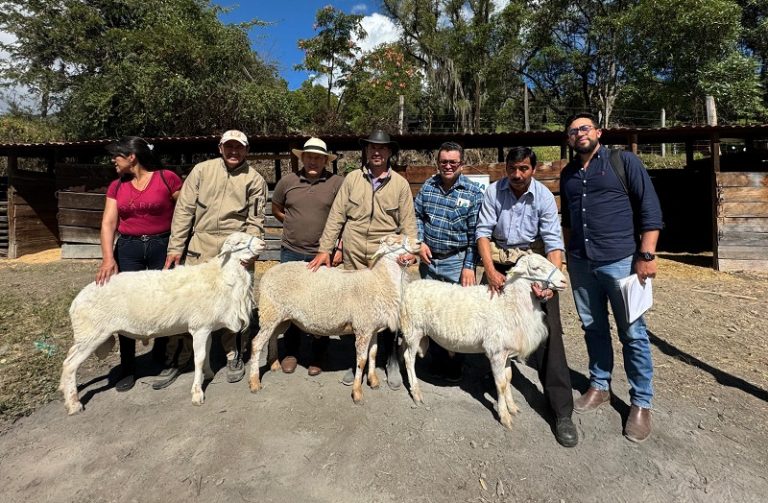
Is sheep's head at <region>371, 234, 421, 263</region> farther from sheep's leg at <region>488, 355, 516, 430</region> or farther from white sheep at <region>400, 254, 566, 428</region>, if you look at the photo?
sheep's leg at <region>488, 355, 516, 430</region>

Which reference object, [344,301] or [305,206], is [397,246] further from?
[305,206]

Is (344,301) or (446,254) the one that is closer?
(344,301)

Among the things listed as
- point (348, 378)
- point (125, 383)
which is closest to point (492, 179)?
point (348, 378)

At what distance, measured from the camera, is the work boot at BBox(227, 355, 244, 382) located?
14.5ft

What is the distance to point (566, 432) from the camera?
132 inches

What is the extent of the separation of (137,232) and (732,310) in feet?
30.6

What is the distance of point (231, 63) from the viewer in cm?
1766

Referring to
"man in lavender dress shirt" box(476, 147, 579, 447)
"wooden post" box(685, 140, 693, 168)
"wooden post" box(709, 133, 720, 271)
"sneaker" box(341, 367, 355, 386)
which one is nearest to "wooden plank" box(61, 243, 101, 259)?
"sneaker" box(341, 367, 355, 386)

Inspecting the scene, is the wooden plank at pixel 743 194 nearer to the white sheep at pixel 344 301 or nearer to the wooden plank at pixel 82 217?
the white sheep at pixel 344 301

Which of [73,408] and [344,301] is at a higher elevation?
[344,301]

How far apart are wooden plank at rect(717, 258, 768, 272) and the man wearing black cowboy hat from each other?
997cm

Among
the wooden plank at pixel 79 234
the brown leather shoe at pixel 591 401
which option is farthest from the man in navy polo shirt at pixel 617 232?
the wooden plank at pixel 79 234

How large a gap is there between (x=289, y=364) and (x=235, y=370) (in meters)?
0.61

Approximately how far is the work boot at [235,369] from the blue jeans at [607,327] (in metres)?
3.71
